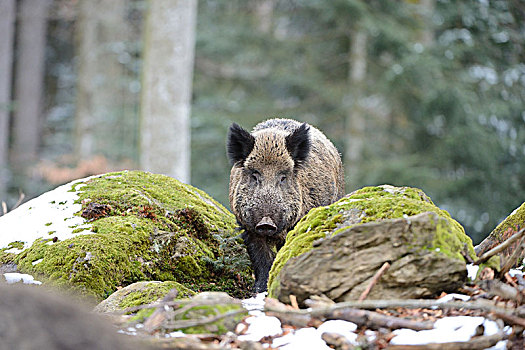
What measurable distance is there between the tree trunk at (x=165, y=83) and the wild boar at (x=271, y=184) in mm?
6303

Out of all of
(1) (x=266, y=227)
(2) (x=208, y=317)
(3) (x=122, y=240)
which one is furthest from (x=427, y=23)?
(2) (x=208, y=317)

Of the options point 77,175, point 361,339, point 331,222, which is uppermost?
point 331,222

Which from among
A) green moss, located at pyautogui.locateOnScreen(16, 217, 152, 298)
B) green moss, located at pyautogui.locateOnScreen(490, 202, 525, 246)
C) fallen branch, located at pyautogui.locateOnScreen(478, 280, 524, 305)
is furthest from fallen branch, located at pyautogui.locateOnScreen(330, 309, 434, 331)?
green moss, located at pyautogui.locateOnScreen(16, 217, 152, 298)

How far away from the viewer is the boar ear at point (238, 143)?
244 inches

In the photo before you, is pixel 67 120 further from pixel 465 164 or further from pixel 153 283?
pixel 153 283

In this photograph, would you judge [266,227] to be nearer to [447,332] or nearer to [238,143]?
[238,143]

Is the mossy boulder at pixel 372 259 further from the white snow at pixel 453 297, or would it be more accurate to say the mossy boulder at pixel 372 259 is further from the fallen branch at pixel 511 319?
the fallen branch at pixel 511 319

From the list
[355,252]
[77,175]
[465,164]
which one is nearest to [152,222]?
[355,252]

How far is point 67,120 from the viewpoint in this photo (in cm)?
2886

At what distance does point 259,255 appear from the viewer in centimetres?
584

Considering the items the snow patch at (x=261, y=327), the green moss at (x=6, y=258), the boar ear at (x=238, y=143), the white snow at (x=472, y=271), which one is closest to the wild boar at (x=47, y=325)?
the snow patch at (x=261, y=327)

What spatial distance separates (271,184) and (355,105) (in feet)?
42.0

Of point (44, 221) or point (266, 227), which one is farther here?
point (266, 227)

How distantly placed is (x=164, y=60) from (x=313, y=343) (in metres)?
10.7
